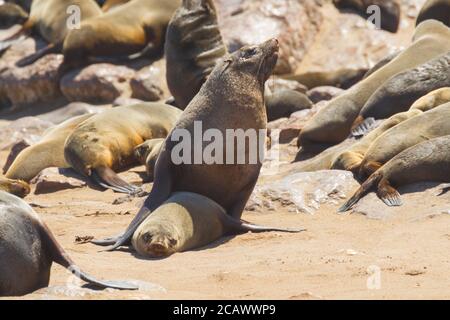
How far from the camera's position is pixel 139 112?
11.9m

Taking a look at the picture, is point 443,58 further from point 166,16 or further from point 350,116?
point 166,16

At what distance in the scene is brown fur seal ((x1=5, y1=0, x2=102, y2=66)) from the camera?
55.8 feet

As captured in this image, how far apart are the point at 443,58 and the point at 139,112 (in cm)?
327

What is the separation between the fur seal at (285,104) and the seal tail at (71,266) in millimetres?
7795

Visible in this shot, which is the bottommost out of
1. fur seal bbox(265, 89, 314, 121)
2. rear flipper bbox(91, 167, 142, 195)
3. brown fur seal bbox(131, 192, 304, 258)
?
fur seal bbox(265, 89, 314, 121)

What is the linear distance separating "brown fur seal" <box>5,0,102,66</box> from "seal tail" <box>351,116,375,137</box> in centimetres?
700

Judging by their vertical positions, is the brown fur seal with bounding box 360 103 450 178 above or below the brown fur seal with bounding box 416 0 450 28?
above

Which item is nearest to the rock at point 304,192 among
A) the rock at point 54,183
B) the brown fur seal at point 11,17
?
the rock at point 54,183

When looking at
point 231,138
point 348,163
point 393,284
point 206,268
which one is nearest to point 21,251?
point 206,268

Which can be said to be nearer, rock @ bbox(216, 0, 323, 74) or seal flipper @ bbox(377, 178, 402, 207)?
seal flipper @ bbox(377, 178, 402, 207)

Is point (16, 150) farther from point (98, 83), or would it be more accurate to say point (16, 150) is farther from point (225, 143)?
point (225, 143)

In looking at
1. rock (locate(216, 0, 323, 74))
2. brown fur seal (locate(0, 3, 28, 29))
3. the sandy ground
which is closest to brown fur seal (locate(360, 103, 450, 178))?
the sandy ground

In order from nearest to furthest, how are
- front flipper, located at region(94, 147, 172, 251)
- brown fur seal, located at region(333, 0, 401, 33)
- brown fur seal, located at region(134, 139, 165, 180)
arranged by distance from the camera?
front flipper, located at region(94, 147, 172, 251) < brown fur seal, located at region(134, 139, 165, 180) < brown fur seal, located at region(333, 0, 401, 33)

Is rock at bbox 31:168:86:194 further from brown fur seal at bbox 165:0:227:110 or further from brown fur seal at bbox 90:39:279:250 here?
brown fur seal at bbox 90:39:279:250
